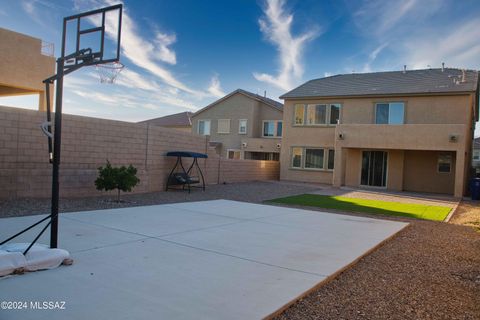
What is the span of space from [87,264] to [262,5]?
16.4m

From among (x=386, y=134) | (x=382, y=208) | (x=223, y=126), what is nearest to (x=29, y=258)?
(x=382, y=208)

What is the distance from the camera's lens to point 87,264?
5.57 meters

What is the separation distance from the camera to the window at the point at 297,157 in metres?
27.7

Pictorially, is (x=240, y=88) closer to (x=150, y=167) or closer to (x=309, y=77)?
(x=309, y=77)

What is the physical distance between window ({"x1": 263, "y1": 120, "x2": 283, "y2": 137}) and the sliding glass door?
10.3 m

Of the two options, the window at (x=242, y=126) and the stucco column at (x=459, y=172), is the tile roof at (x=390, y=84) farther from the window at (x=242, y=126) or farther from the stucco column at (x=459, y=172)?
the window at (x=242, y=126)

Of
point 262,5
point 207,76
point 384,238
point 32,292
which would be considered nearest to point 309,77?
point 207,76

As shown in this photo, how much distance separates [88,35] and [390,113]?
21.6 metres

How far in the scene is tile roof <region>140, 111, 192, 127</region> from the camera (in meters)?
44.2

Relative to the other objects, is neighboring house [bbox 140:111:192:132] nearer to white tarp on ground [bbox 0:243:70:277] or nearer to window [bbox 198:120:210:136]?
window [bbox 198:120:210:136]

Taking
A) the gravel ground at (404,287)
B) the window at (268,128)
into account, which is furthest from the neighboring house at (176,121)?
the gravel ground at (404,287)

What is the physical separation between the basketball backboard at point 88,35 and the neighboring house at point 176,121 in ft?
116

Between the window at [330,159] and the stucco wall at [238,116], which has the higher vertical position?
the stucco wall at [238,116]

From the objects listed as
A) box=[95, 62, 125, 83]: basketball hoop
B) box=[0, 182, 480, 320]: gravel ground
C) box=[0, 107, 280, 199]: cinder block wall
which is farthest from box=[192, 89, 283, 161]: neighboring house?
box=[95, 62, 125, 83]: basketball hoop
